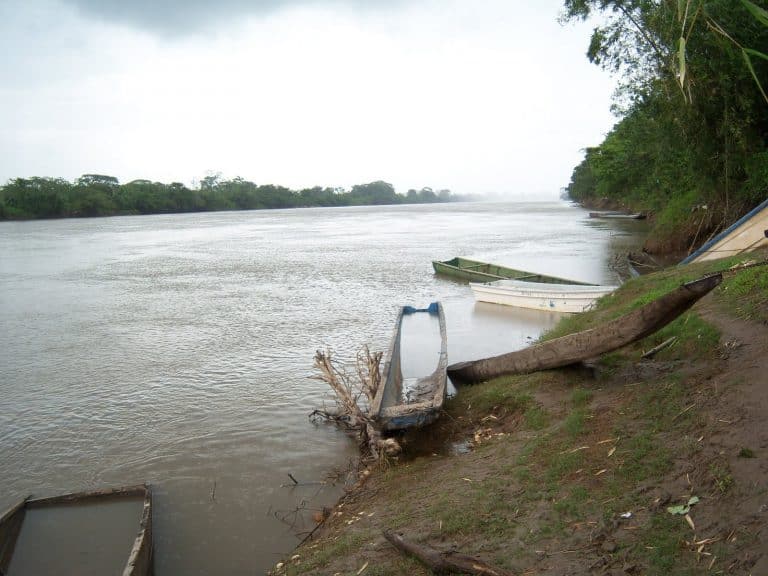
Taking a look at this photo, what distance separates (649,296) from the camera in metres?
9.10

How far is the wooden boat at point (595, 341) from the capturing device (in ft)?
18.2

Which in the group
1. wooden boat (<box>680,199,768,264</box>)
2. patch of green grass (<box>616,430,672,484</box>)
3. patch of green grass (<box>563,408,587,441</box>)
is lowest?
patch of green grass (<box>563,408,587,441</box>)

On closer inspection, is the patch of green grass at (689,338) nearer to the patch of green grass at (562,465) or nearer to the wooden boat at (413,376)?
the patch of green grass at (562,465)

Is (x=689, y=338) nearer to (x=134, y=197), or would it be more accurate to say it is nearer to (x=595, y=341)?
(x=595, y=341)

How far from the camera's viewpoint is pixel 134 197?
101 m

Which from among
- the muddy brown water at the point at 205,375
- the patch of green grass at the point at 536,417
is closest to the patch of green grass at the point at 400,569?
the muddy brown water at the point at 205,375

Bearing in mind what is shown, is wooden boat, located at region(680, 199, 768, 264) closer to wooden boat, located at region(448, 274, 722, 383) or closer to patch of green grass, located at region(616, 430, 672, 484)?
wooden boat, located at region(448, 274, 722, 383)

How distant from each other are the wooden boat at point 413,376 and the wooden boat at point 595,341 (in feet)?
1.95

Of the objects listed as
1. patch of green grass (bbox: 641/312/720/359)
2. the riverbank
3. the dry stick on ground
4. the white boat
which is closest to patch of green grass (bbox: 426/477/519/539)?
the riverbank

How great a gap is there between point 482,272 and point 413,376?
1121cm

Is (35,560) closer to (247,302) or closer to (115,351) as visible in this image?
(115,351)

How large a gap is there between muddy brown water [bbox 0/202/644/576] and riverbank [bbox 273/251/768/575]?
1.28 m

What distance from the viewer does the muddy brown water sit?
20.7 feet

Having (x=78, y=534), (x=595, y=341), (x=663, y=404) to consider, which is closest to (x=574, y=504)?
(x=663, y=404)
